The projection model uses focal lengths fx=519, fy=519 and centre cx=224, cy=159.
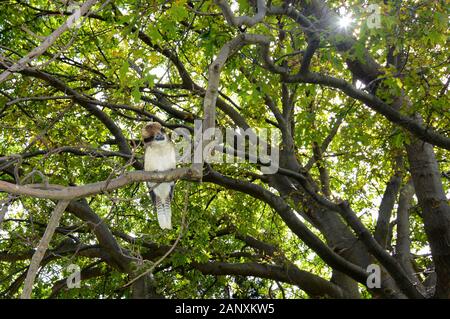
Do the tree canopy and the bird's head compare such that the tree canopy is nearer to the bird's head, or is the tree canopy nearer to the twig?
the bird's head

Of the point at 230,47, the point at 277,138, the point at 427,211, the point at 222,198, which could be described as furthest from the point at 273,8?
the point at 222,198

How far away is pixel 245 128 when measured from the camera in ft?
26.7

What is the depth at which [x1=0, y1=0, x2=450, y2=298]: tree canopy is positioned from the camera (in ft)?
17.4

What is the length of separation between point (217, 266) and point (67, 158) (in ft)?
9.81

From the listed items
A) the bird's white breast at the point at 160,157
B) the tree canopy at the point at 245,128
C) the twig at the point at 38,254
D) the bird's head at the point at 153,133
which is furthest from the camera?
the bird's head at the point at 153,133

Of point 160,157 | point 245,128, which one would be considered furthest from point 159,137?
point 245,128

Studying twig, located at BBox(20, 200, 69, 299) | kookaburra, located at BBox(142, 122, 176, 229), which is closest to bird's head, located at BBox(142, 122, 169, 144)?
kookaburra, located at BBox(142, 122, 176, 229)

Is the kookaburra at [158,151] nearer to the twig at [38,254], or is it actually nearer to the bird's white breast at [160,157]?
the bird's white breast at [160,157]

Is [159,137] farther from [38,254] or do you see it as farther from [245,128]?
[38,254]

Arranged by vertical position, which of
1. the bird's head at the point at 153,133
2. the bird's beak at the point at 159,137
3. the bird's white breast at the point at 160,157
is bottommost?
the bird's white breast at the point at 160,157

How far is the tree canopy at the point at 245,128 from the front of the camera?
530 cm

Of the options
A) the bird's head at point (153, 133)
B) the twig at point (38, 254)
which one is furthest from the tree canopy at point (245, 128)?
the twig at point (38, 254)

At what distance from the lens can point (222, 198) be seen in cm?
1080

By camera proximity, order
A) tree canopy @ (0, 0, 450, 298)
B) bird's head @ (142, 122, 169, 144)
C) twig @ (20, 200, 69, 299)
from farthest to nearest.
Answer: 1. bird's head @ (142, 122, 169, 144)
2. tree canopy @ (0, 0, 450, 298)
3. twig @ (20, 200, 69, 299)
